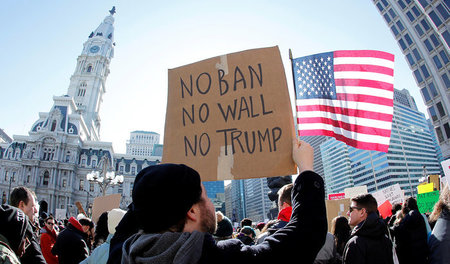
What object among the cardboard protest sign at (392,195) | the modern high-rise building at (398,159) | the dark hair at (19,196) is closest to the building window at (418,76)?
the cardboard protest sign at (392,195)

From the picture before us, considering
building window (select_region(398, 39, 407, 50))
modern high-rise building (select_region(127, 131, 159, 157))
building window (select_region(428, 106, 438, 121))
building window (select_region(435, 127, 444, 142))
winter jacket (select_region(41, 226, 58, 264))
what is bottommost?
winter jacket (select_region(41, 226, 58, 264))

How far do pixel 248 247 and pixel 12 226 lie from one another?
208 cm

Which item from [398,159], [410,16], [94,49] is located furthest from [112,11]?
[398,159]

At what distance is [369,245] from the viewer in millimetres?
2969

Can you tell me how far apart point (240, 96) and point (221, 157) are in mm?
565

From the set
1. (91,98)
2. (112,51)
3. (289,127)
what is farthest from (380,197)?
(112,51)

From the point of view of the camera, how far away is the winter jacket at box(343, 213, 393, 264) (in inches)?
115

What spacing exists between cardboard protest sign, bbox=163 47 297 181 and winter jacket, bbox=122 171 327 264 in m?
0.74

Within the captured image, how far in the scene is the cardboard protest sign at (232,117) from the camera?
2.17 m

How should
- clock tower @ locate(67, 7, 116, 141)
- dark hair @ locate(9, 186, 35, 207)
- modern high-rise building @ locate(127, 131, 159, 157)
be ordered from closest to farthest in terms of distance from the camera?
dark hair @ locate(9, 186, 35, 207) < clock tower @ locate(67, 7, 116, 141) < modern high-rise building @ locate(127, 131, 159, 157)

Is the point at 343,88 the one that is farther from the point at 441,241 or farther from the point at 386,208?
the point at 386,208

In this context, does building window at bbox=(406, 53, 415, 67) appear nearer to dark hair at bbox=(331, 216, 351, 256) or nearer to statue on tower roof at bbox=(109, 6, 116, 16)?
dark hair at bbox=(331, 216, 351, 256)

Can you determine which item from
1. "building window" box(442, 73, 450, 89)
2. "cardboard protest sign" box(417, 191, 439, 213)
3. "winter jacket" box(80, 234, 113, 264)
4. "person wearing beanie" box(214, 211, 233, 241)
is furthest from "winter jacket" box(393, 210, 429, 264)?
"building window" box(442, 73, 450, 89)

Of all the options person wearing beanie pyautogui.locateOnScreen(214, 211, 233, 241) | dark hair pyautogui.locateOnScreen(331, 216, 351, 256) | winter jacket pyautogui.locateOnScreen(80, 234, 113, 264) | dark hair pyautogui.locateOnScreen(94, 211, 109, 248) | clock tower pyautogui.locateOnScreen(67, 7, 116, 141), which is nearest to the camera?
winter jacket pyautogui.locateOnScreen(80, 234, 113, 264)
